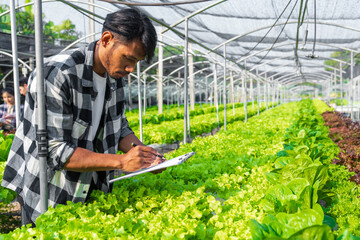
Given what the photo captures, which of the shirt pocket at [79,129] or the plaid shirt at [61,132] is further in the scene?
the shirt pocket at [79,129]

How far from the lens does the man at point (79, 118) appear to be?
1793 mm

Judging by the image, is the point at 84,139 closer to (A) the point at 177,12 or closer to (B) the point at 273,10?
(A) the point at 177,12

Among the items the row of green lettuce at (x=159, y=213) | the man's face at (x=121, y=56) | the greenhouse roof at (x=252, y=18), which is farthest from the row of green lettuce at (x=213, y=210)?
the greenhouse roof at (x=252, y=18)

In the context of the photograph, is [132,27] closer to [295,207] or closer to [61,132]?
[61,132]

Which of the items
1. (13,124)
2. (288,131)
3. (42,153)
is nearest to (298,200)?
(42,153)

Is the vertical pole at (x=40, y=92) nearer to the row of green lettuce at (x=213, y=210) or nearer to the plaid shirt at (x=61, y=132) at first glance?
the plaid shirt at (x=61, y=132)

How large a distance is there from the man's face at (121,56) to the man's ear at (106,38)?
0.02 meters

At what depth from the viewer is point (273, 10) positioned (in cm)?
735

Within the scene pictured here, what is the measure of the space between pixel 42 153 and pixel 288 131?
194 inches

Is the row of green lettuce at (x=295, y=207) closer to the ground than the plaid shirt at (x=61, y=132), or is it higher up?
closer to the ground

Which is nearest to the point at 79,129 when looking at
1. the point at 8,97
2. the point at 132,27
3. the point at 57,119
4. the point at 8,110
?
the point at 57,119

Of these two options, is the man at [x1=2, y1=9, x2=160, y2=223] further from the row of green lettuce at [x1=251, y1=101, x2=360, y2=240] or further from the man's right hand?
the row of green lettuce at [x1=251, y1=101, x2=360, y2=240]

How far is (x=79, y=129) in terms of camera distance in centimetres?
194

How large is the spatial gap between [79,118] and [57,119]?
16 centimetres
